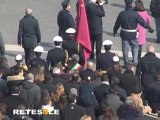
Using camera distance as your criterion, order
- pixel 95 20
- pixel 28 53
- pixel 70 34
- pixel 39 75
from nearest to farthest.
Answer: pixel 39 75, pixel 70 34, pixel 28 53, pixel 95 20

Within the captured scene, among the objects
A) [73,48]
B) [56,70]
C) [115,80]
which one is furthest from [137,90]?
[73,48]

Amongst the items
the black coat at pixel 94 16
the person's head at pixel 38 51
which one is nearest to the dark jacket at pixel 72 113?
the person's head at pixel 38 51

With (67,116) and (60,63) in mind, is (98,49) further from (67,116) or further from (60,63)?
(67,116)

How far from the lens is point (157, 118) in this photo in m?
16.1

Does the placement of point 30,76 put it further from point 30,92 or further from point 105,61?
point 105,61

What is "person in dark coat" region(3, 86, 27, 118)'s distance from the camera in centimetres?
1681

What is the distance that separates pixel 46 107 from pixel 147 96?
107 inches

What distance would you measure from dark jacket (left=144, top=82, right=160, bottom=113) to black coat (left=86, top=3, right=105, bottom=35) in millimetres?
A: 5185

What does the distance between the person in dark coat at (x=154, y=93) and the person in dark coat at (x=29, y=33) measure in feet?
17.2

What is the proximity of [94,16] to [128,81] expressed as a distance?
16.2 ft

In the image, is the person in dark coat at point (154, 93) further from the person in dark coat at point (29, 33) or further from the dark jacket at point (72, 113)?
the person in dark coat at point (29, 33)

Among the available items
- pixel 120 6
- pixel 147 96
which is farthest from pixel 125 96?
pixel 120 6

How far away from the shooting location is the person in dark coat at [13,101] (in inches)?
662

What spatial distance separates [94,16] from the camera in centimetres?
2330
